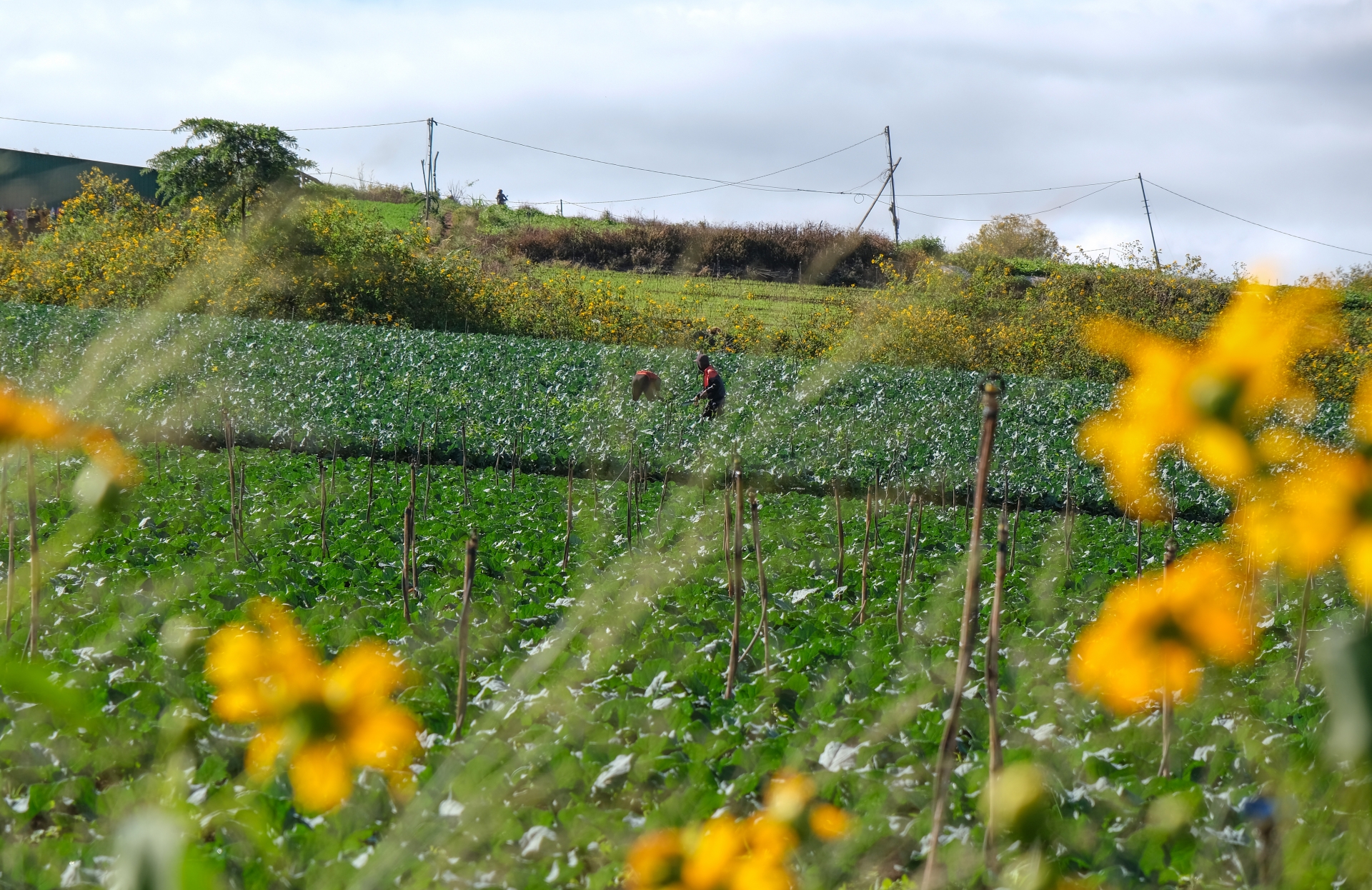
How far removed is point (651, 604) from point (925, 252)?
72.1 feet

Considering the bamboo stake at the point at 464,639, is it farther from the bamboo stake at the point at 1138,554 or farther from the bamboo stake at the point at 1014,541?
the bamboo stake at the point at 1014,541

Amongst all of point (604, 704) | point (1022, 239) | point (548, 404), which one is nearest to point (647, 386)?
point (548, 404)

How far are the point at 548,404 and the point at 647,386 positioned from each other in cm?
124

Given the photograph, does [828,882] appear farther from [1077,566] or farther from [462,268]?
[462,268]

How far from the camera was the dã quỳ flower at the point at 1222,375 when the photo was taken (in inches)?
19.0

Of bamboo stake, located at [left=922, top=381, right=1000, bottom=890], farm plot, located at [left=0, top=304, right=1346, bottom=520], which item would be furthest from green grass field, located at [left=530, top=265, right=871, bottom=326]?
bamboo stake, located at [left=922, top=381, right=1000, bottom=890]

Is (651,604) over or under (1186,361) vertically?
under

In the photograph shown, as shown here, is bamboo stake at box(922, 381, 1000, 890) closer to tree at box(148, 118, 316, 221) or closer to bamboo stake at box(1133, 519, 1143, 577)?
bamboo stake at box(1133, 519, 1143, 577)

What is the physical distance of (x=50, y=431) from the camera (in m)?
0.57

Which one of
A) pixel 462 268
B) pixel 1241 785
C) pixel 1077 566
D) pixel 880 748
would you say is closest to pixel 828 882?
pixel 880 748

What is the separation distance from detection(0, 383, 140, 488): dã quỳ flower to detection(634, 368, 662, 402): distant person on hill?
10910 mm

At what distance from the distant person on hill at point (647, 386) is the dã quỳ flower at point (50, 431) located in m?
10.9

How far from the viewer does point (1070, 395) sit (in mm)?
13562

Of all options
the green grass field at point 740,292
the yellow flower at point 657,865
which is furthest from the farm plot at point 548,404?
the yellow flower at point 657,865
